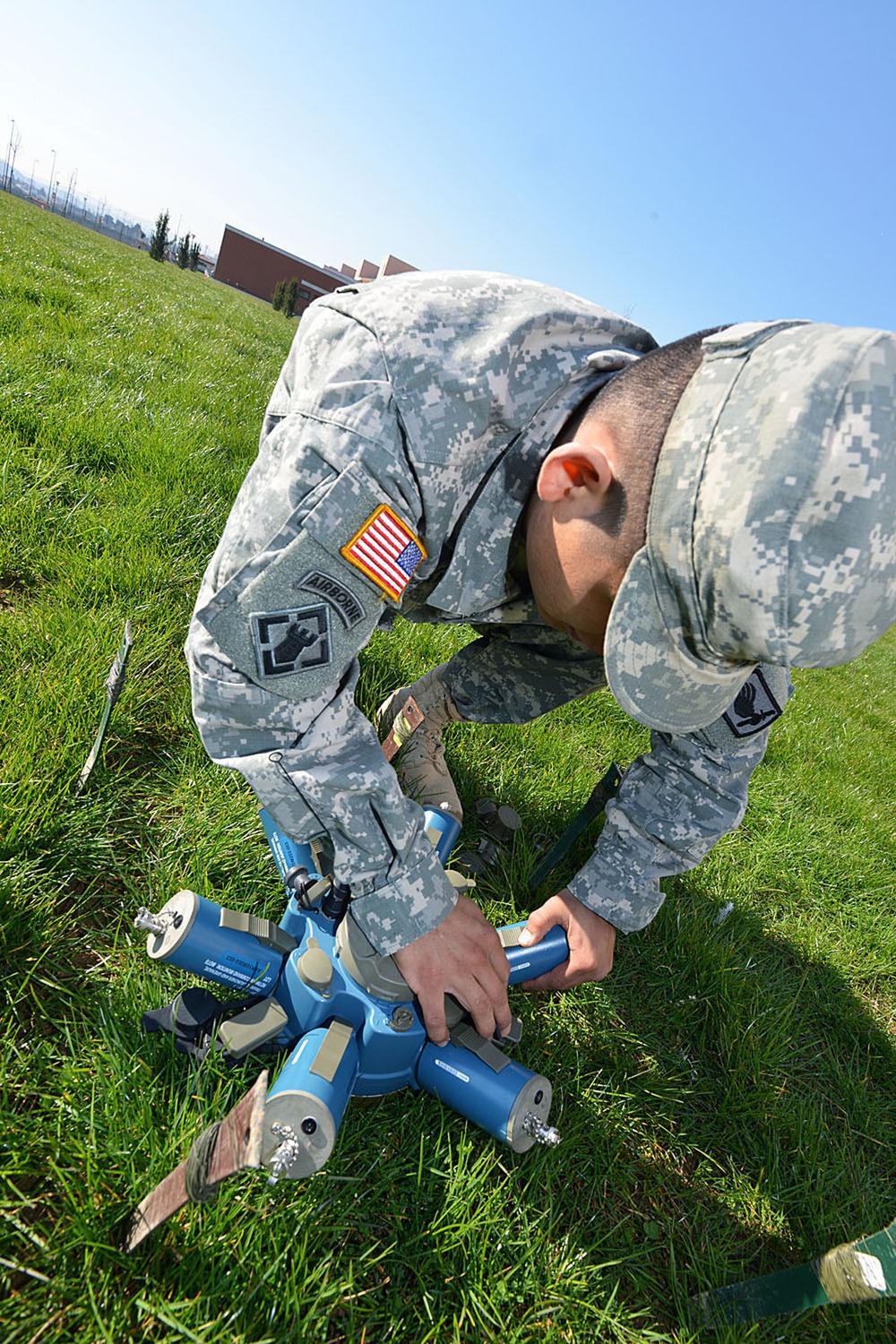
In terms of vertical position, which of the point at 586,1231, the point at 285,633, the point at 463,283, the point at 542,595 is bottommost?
the point at 586,1231

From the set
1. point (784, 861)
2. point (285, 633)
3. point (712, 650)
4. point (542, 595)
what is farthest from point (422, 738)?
point (784, 861)

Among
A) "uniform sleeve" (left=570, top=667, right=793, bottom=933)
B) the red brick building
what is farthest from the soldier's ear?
the red brick building

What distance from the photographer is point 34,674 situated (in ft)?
6.58

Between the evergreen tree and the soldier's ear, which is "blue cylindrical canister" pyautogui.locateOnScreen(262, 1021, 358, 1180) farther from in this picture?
the evergreen tree

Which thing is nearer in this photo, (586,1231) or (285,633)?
(285,633)

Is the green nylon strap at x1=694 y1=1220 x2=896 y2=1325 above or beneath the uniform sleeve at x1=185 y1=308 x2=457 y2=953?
beneath

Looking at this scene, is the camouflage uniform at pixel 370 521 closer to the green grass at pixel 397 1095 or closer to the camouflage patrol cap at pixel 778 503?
the camouflage patrol cap at pixel 778 503

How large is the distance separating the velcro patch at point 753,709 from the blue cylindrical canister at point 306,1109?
1.19m

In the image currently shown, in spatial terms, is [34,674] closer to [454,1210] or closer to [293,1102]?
[293,1102]

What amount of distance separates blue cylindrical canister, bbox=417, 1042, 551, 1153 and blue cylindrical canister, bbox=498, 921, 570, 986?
260 mm

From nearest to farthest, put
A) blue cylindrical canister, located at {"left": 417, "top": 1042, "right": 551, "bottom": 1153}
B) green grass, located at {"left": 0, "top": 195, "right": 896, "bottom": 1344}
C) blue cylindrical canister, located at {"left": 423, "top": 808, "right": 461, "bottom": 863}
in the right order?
1. green grass, located at {"left": 0, "top": 195, "right": 896, "bottom": 1344}
2. blue cylindrical canister, located at {"left": 417, "top": 1042, "right": 551, "bottom": 1153}
3. blue cylindrical canister, located at {"left": 423, "top": 808, "right": 461, "bottom": 863}

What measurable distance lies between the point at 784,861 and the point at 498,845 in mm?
1339

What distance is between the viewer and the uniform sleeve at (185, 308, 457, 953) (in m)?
1.31

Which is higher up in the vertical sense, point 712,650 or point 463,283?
point 463,283
